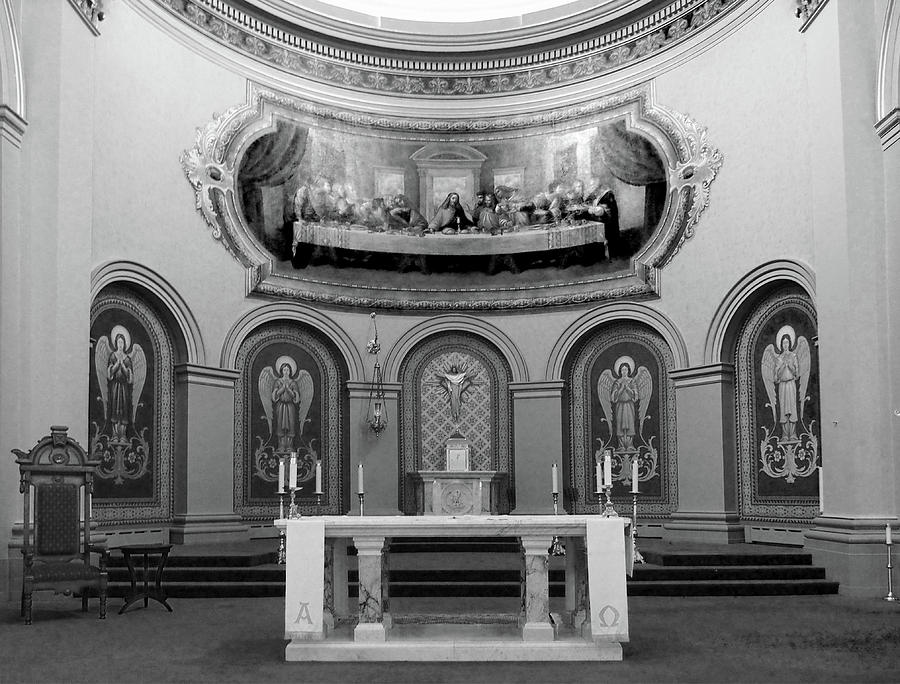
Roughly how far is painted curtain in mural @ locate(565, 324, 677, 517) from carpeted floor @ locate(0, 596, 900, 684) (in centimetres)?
512

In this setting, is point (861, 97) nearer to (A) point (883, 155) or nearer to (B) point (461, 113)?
(A) point (883, 155)

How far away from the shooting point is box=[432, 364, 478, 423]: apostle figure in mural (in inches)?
660

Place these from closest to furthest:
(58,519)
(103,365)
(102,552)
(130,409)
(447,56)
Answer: (102,552), (58,519), (103,365), (130,409), (447,56)

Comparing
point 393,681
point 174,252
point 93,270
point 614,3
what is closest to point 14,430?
point 93,270

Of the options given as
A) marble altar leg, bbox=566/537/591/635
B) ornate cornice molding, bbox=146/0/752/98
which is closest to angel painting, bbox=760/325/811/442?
ornate cornice molding, bbox=146/0/752/98

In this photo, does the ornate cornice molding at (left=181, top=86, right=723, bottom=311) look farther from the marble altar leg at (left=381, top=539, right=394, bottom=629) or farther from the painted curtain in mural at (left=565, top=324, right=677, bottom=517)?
the marble altar leg at (left=381, top=539, right=394, bottom=629)

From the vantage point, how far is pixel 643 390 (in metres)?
15.7

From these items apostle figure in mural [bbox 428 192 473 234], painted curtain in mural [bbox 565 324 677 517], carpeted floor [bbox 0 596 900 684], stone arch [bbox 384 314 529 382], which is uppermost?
apostle figure in mural [bbox 428 192 473 234]

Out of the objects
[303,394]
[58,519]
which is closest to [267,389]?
[303,394]

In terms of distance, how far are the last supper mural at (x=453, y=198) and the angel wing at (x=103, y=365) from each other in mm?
3294

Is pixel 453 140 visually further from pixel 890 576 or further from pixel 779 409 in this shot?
pixel 890 576

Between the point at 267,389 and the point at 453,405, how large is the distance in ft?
10.1

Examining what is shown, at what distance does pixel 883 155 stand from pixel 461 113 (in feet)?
25.7

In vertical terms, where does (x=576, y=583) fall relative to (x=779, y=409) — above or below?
below
